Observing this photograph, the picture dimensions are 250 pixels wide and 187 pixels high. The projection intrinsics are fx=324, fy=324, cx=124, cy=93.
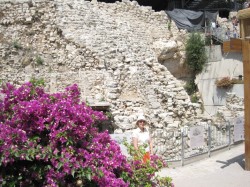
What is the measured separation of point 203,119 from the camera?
43.1ft

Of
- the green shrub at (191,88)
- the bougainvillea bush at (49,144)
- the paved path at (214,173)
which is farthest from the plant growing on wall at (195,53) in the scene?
the bougainvillea bush at (49,144)

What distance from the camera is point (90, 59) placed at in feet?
47.8

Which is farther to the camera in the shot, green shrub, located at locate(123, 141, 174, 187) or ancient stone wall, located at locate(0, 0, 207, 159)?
ancient stone wall, located at locate(0, 0, 207, 159)

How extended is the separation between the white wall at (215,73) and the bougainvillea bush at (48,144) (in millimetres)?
15058

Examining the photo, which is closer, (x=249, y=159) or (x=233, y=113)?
(x=249, y=159)

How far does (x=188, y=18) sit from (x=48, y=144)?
2030 centimetres

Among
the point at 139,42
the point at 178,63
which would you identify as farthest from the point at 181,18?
the point at 139,42

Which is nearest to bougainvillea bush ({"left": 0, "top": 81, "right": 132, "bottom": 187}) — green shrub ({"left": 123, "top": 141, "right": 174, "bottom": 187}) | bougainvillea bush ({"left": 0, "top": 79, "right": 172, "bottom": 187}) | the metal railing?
bougainvillea bush ({"left": 0, "top": 79, "right": 172, "bottom": 187})

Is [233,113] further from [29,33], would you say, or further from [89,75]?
[29,33]

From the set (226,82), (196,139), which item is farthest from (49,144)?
(226,82)

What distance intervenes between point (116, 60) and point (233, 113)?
561 cm

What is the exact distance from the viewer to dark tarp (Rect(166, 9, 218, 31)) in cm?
2184

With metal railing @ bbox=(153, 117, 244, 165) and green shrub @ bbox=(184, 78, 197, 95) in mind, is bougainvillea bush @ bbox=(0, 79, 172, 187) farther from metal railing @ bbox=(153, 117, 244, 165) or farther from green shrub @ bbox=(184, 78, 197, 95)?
green shrub @ bbox=(184, 78, 197, 95)

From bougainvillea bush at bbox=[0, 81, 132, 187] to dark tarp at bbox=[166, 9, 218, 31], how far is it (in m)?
18.4
